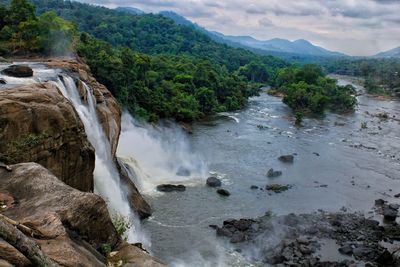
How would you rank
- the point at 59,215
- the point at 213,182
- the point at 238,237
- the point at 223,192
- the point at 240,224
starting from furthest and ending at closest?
the point at 213,182 < the point at 223,192 < the point at 240,224 < the point at 238,237 < the point at 59,215

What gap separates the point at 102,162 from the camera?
2516cm

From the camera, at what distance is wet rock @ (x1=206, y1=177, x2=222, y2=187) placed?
3591 cm

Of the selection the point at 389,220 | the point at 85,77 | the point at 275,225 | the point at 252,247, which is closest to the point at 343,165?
the point at 389,220

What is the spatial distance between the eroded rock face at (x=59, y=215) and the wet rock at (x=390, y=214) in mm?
26068

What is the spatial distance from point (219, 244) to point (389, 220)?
14.5m

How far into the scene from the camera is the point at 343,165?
46.0 m

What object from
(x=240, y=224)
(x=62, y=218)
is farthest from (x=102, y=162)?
(x=62, y=218)

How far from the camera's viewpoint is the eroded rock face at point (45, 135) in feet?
53.4

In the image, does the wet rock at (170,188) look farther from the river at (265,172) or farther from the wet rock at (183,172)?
the wet rock at (183,172)

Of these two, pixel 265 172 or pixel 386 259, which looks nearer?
pixel 386 259

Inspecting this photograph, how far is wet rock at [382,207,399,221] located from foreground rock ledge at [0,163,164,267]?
25.9 m

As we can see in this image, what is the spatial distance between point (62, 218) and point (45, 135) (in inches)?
274

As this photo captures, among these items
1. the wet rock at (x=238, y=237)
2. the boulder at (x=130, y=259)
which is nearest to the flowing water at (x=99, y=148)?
the wet rock at (x=238, y=237)

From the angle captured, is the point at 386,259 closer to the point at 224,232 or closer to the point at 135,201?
the point at 224,232
